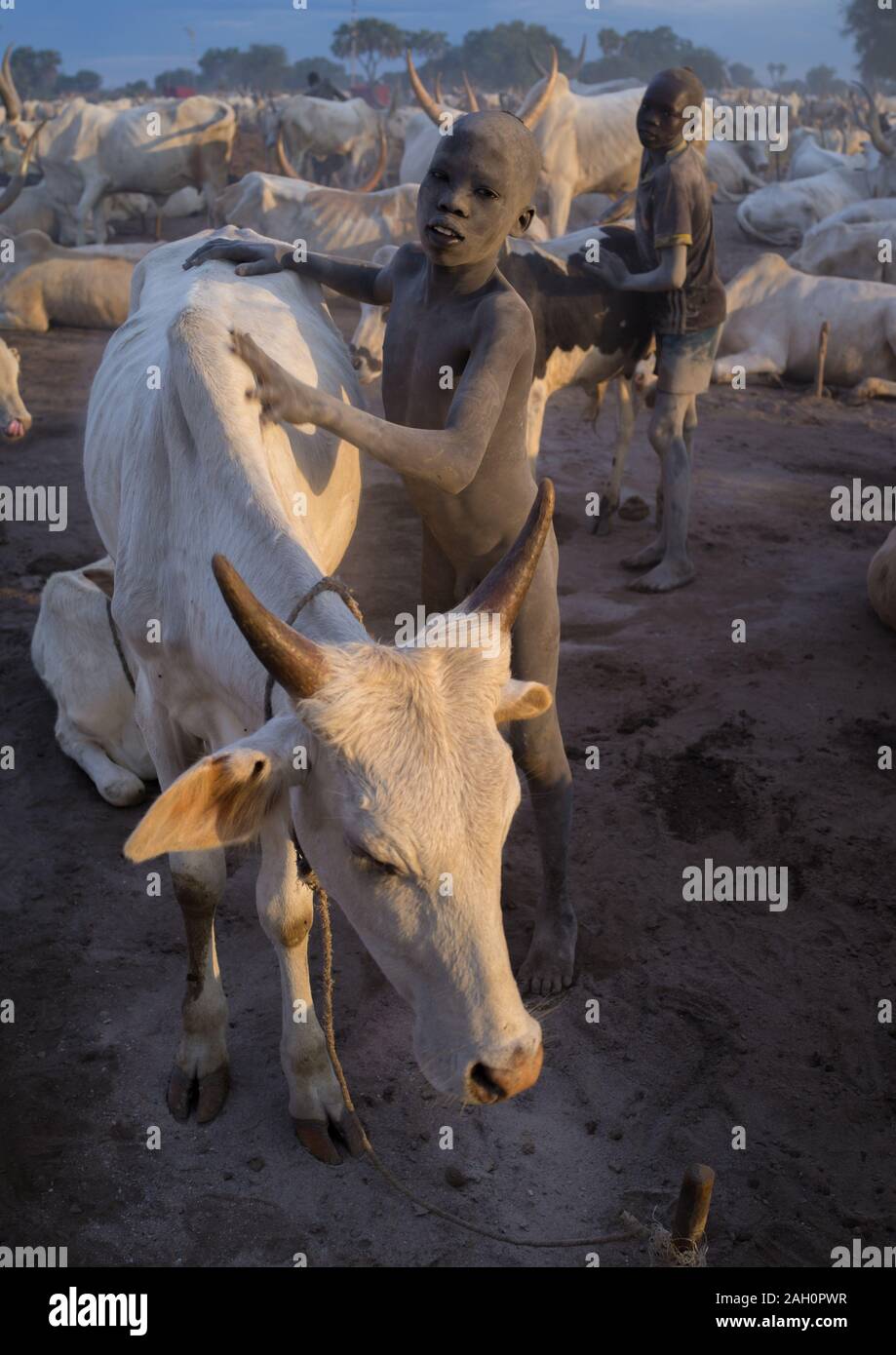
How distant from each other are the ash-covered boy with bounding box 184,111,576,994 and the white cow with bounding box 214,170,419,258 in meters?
9.46

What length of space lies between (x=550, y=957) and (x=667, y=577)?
3.20 m

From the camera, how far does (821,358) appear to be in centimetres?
1008

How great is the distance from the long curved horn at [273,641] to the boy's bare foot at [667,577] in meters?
4.43

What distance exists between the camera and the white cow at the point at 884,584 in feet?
18.9

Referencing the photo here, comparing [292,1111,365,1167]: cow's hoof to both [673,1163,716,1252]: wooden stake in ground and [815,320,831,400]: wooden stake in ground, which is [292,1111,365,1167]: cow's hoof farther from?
[815,320,831,400]: wooden stake in ground

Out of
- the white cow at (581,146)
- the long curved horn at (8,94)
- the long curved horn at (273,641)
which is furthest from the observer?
the long curved horn at (8,94)

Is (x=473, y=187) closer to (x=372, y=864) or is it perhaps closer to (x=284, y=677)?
(x=284, y=677)

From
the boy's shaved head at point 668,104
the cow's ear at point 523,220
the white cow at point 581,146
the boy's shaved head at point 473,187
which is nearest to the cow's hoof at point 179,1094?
the boy's shaved head at point 473,187

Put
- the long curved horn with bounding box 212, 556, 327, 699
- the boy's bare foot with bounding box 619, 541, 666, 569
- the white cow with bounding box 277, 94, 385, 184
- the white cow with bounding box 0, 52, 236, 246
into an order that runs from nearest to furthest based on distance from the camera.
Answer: the long curved horn with bounding box 212, 556, 327, 699
the boy's bare foot with bounding box 619, 541, 666, 569
the white cow with bounding box 0, 52, 236, 246
the white cow with bounding box 277, 94, 385, 184

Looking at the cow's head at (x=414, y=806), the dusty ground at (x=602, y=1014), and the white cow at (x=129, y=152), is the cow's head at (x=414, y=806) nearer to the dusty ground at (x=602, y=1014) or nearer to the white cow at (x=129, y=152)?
the dusty ground at (x=602, y=1014)

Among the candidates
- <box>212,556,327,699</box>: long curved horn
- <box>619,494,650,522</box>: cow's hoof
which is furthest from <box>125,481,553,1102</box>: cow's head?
<box>619,494,650,522</box>: cow's hoof

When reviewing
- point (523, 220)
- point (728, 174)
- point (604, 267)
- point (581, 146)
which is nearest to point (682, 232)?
point (604, 267)

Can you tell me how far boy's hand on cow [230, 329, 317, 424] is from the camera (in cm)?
274


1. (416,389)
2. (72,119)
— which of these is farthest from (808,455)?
(72,119)
